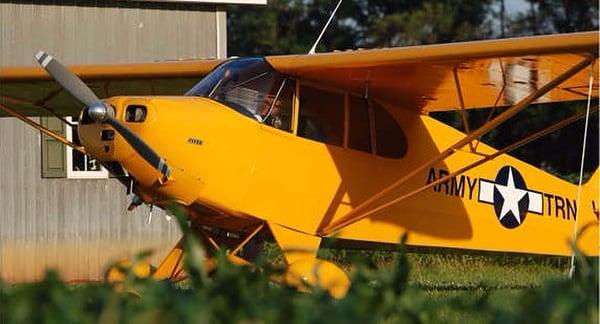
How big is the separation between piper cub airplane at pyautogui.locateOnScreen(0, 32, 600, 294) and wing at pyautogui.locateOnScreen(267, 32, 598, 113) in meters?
0.02

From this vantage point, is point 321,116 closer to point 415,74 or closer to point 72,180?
point 415,74

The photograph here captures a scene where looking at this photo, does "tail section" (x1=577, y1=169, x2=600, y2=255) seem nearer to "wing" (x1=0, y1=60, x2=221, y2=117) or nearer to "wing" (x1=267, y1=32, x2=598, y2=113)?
"wing" (x1=267, y1=32, x2=598, y2=113)

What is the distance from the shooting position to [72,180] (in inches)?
750

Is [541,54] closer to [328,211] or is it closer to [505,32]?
[328,211]

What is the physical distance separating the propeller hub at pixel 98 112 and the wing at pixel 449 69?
189 centimetres

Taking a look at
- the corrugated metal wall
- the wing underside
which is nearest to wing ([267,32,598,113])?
the wing underside

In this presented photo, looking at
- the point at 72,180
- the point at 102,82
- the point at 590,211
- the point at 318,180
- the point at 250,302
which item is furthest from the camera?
the point at 72,180

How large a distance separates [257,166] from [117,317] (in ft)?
22.9

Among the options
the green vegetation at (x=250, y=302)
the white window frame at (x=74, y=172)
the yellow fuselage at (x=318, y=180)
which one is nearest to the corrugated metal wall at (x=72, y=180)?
the white window frame at (x=74, y=172)

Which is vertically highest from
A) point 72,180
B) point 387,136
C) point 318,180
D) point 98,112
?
point 98,112

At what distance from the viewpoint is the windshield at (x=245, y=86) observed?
1155cm

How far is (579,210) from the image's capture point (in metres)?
14.8

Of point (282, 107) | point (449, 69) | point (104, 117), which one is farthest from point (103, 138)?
point (449, 69)

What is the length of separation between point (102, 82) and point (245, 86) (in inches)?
118
